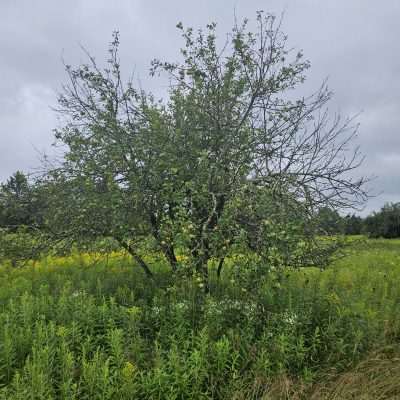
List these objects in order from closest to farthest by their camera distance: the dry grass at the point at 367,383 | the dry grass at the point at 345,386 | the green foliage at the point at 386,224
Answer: the dry grass at the point at 345,386 → the dry grass at the point at 367,383 → the green foliage at the point at 386,224

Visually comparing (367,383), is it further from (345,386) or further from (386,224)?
(386,224)

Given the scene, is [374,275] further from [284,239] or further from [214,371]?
[214,371]

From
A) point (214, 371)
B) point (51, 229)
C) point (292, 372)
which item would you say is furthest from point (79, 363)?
point (51, 229)

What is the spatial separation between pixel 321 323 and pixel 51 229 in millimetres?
4627

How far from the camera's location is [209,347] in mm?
3572

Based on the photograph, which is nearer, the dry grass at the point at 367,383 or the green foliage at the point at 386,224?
the dry grass at the point at 367,383

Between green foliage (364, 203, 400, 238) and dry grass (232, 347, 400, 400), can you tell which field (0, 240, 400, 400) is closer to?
dry grass (232, 347, 400, 400)

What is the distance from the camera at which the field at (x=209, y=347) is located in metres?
3.01

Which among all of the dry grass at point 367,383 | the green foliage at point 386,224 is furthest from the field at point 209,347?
the green foliage at point 386,224

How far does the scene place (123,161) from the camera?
521cm

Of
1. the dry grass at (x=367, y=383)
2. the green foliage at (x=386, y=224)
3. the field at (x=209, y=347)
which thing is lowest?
the dry grass at (x=367, y=383)

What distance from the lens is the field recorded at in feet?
9.86

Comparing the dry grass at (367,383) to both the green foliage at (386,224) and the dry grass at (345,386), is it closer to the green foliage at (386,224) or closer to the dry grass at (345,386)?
the dry grass at (345,386)

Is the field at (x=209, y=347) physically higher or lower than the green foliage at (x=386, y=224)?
lower
